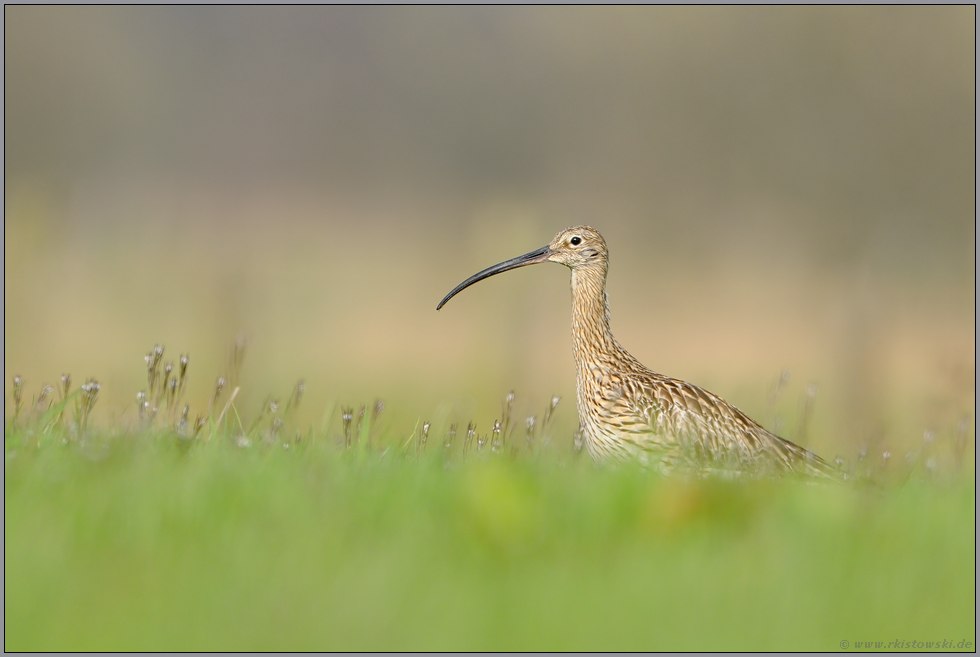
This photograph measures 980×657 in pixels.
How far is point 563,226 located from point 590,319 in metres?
9.38

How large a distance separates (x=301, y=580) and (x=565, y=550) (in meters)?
0.94

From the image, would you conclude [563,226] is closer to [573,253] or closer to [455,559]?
[573,253]

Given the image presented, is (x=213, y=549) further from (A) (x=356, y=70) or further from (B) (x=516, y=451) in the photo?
(A) (x=356, y=70)

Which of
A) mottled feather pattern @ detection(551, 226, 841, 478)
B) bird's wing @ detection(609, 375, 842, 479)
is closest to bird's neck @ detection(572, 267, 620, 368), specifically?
mottled feather pattern @ detection(551, 226, 841, 478)

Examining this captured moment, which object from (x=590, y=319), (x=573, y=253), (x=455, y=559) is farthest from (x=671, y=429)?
(x=455, y=559)

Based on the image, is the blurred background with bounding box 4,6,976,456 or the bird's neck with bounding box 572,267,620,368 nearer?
the bird's neck with bounding box 572,267,620,368

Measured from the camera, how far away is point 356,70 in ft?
93.1

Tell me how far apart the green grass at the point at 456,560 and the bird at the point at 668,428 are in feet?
6.01

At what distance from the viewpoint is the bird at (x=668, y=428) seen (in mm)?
6113

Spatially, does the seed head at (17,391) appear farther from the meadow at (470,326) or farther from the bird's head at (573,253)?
the bird's head at (573,253)

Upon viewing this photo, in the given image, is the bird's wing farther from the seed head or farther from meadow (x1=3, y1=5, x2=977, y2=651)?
the seed head

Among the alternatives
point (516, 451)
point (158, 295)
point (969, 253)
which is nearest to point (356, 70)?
point (158, 295)

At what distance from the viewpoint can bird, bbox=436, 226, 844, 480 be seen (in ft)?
20.1

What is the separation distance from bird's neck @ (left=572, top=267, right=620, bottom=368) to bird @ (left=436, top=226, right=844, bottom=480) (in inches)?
0.7
